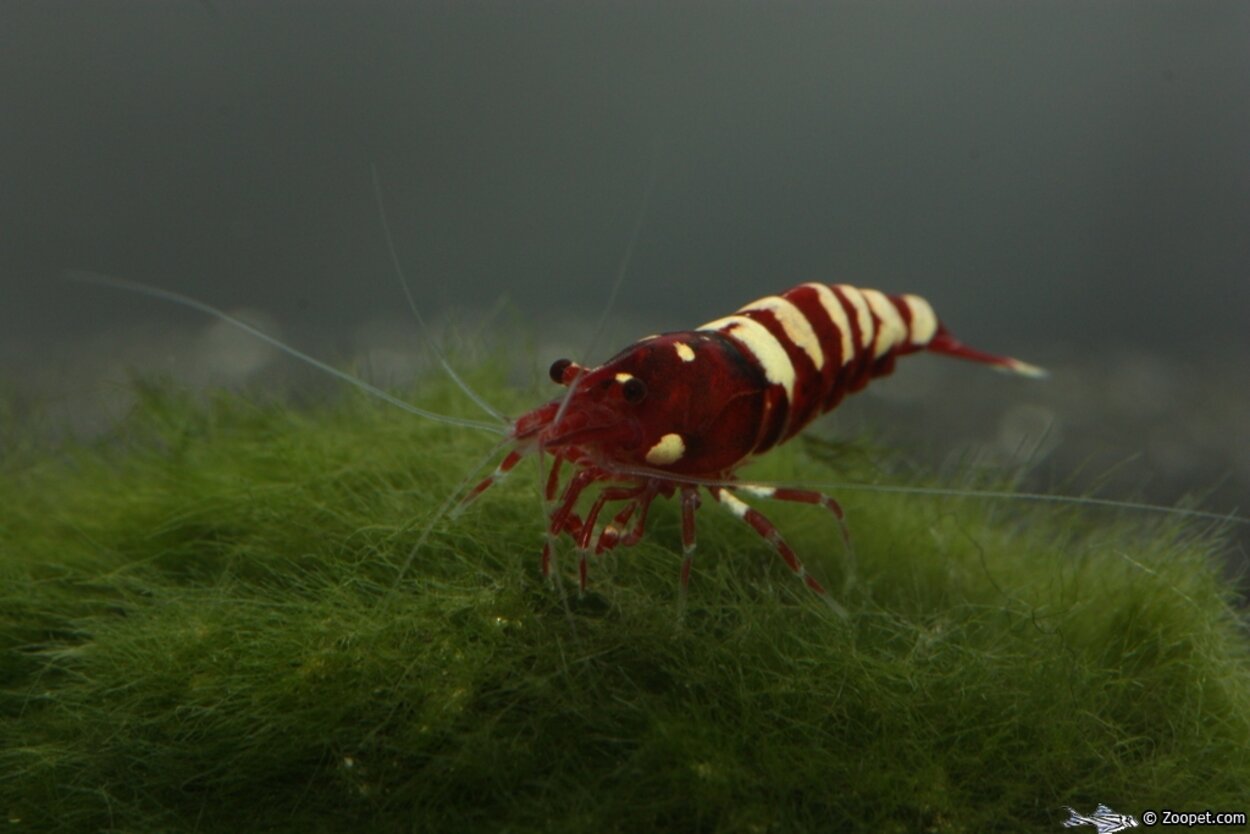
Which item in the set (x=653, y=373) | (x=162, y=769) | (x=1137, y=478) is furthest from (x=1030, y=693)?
(x=1137, y=478)

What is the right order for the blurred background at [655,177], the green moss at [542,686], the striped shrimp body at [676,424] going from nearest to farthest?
1. the green moss at [542,686]
2. the striped shrimp body at [676,424]
3. the blurred background at [655,177]

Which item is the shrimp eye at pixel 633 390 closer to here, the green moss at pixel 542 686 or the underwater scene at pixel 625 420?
the underwater scene at pixel 625 420

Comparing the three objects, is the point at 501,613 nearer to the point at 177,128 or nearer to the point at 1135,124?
the point at 177,128

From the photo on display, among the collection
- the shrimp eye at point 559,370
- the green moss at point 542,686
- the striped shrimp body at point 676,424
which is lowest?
the green moss at point 542,686

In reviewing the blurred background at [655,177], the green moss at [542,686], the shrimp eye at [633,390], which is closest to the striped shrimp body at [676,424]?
the shrimp eye at [633,390]

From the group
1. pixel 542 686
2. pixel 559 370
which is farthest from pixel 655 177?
pixel 542 686

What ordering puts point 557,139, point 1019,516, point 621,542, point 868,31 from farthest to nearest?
point 557,139
point 868,31
point 1019,516
point 621,542

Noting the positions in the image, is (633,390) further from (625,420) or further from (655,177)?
(655,177)

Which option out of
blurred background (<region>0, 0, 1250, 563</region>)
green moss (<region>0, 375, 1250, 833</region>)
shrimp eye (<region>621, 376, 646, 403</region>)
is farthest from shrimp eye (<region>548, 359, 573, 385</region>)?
blurred background (<region>0, 0, 1250, 563</region>)

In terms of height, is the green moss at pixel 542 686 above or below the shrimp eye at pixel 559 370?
below
